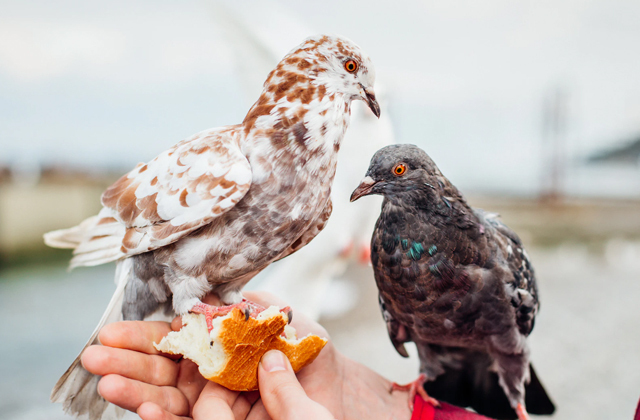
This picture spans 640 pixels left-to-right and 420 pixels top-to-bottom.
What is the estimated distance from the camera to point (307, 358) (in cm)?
72

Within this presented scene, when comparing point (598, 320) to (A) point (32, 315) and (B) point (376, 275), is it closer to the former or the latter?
(B) point (376, 275)

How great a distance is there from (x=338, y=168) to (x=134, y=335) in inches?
28.9

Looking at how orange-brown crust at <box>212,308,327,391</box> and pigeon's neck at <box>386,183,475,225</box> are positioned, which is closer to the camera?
orange-brown crust at <box>212,308,327,391</box>

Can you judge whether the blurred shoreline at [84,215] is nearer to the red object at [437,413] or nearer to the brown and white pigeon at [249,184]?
the red object at [437,413]

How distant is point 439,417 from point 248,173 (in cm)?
71

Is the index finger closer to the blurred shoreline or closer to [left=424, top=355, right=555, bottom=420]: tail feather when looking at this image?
[left=424, top=355, right=555, bottom=420]: tail feather

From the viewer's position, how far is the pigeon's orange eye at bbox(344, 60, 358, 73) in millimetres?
596

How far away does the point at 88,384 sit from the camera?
713 mm

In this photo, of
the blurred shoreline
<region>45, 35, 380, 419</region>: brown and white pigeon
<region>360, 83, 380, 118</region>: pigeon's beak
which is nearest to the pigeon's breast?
<region>45, 35, 380, 419</region>: brown and white pigeon

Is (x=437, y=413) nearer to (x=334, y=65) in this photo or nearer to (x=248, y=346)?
(x=248, y=346)

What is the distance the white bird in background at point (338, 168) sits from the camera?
1.19 m

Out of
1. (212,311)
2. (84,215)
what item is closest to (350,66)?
(212,311)

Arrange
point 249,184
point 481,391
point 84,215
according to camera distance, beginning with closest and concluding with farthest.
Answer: point 249,184, point 481,391, point 84,215

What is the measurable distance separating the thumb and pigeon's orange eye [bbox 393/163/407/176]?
35 centimetres
